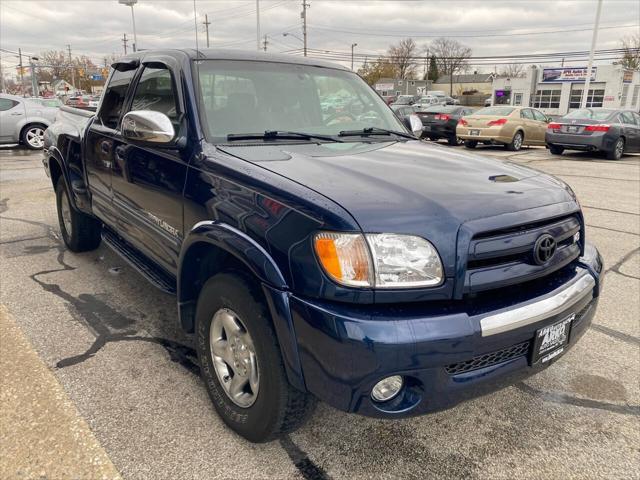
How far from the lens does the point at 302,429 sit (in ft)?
8.29

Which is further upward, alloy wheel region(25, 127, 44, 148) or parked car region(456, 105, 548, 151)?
parked car region(456, 105, 548, 151)

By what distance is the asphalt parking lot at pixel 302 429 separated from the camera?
227cm

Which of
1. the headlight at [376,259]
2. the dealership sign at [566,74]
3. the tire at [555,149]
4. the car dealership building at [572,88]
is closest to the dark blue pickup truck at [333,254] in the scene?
the headlight at [376,259]

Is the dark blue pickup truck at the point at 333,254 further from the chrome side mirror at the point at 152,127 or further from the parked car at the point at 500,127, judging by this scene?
the parked car at the point at 500,127

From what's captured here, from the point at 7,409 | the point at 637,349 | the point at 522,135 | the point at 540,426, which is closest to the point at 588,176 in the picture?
the point at 522,135

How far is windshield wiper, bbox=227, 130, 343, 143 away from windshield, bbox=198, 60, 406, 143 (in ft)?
0.10

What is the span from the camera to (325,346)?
1832mm

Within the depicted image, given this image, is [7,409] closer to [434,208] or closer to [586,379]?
[434,208]

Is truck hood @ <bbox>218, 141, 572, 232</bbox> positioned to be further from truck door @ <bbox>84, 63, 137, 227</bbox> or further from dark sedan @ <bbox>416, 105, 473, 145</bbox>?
dark sedan @ <bbox>416, 105, 473, 145</bbox>

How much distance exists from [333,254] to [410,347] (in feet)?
1.41

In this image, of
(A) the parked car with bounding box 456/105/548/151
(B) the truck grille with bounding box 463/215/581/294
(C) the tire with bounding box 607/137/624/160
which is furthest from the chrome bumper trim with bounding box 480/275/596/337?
(A) the parked car with bounding box 456/105/548/151

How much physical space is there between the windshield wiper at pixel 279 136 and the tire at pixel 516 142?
14.8 meters

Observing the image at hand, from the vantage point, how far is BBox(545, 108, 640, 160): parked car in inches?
552

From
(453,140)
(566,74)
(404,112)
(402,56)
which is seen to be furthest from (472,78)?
(404,112)
